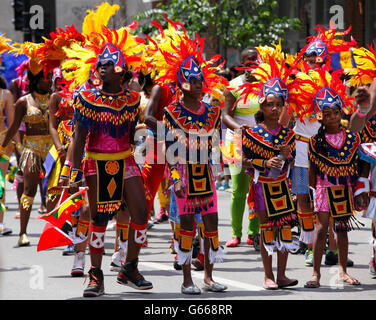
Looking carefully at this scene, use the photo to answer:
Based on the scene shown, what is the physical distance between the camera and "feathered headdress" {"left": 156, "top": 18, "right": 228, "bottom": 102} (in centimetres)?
731

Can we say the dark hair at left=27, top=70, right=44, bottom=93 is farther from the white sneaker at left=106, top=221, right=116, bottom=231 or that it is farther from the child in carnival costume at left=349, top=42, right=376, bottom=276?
the child in carnival costume at left=349, top=42, right=376, bottom=276

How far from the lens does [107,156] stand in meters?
7.09

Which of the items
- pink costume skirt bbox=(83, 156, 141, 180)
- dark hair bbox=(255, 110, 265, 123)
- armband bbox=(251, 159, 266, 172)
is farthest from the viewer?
dark hair bbox=(255, 110, 265, 123)

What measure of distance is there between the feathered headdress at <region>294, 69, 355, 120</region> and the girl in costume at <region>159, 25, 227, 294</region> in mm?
903

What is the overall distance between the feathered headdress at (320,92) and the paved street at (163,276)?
1603 millimetres

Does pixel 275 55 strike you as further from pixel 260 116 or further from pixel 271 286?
pixel 271 286

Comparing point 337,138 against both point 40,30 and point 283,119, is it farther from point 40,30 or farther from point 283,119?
point 40,30

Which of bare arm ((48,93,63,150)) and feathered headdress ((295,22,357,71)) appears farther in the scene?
bare arm ((48,93,63,150))

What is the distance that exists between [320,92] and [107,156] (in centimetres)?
204

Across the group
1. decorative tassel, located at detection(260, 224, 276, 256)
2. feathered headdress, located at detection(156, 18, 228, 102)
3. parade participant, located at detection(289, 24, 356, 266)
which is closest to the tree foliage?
parade participant, located at detection(289, 24, 356, 266)

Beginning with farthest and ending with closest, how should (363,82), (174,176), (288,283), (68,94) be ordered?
1. (68,94)
2. (363,82)
3. (288,283)
4. (174,176)

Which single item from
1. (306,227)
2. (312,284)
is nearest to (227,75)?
(306,227)

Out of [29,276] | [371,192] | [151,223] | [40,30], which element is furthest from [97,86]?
[40,30]

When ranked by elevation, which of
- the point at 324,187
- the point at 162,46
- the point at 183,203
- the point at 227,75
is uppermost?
the point at 227,75
